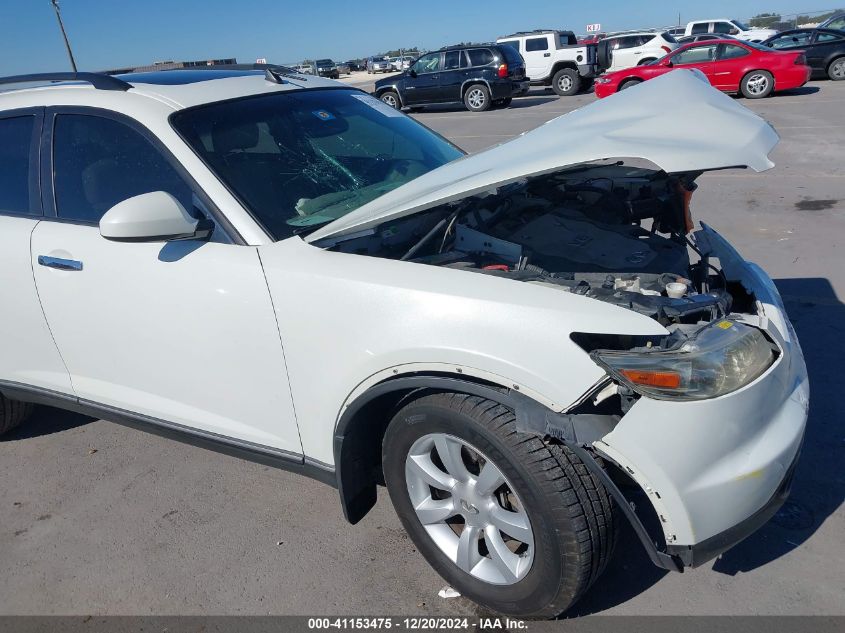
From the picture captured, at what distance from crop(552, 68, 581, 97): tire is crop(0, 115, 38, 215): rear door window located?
21.3m

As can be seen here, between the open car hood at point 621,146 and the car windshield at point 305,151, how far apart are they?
333mm

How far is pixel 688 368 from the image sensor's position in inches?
76.2

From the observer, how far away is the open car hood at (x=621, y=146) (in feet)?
6.88

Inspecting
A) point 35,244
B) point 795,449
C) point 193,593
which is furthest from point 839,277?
point 35,244

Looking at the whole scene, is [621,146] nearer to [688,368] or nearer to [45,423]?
[688,368]

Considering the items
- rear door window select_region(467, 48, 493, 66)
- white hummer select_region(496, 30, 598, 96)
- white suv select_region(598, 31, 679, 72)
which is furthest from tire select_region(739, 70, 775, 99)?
rear door window select_region(467, 48, 493, 66)

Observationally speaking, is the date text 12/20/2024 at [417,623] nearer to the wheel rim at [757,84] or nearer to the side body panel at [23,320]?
the side body panel at [23,320]

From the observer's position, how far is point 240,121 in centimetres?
299

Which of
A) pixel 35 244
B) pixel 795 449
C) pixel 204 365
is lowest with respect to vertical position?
pixel 795 449

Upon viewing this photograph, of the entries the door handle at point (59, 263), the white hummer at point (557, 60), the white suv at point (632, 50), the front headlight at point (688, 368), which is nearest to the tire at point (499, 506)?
the front headlight at point (688, 368)

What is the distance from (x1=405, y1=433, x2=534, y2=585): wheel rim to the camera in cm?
226

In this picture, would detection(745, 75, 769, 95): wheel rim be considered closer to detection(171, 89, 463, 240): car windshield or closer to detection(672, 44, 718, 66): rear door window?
detection(672, 44, 718, 66): rear door window

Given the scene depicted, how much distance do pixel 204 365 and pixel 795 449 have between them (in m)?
2.10

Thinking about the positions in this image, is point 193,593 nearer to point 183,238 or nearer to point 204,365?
point 204,365
